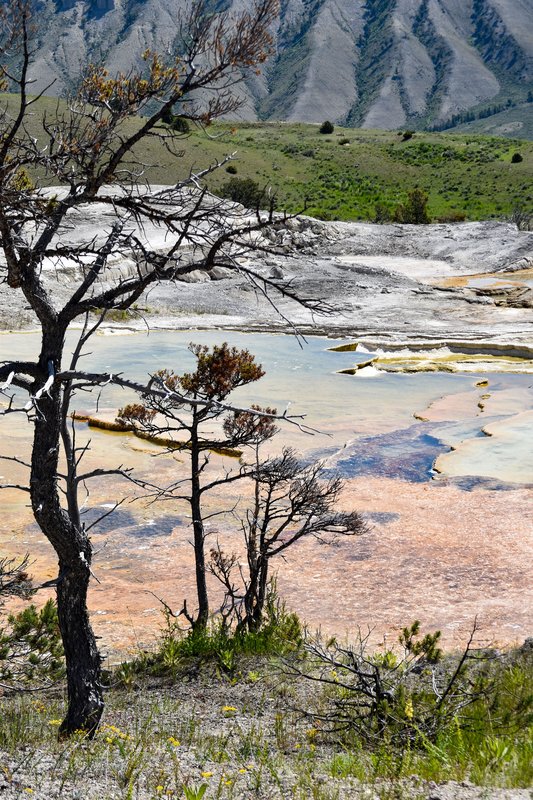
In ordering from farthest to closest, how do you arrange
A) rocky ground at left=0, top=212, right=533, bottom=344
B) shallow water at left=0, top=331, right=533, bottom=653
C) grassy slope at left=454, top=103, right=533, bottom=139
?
grassy slope at left=454, top=103, right=533, bottom=139 → rocky ground at left=0, top=212, right=533, bottom=344 → shallow water at left=0, top=331, right=533, bottom=653

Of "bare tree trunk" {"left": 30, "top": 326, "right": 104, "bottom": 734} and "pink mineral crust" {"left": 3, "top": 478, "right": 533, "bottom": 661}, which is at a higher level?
"bare tree trunk" {"left": 30, "top": 326, "right": 104, "bottom": 734}

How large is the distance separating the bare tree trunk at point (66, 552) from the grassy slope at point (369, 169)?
49.3 m

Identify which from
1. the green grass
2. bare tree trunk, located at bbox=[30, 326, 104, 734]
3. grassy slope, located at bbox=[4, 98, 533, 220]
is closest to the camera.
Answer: the green grass

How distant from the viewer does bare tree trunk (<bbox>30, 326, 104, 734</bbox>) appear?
546 cm

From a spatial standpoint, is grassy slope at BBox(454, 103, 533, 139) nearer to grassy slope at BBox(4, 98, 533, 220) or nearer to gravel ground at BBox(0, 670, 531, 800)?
grassy slope at BBox(4, 98, 533, 220)

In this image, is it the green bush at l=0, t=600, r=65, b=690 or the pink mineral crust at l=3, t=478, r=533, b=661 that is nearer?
the green bush at l=0, t=600, r=65, b=690

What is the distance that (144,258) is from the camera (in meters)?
4.92

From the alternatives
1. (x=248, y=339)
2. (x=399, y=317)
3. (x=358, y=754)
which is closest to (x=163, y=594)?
(x=358, y=754)

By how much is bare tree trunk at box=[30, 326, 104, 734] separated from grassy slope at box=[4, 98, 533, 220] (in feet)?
162

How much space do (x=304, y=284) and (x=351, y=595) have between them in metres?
26.4

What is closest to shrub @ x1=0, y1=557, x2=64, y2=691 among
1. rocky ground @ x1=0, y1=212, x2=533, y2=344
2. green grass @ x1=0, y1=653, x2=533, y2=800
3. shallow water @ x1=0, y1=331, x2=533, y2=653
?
green grass @ x1=0, y1=653, x2=533, y2=800

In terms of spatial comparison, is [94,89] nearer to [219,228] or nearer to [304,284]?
[219,228]

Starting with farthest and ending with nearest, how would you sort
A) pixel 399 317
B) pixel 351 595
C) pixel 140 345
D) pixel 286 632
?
pixel 399 317 → pixel 140 345 → pixel 351 595 → pixel 286 632

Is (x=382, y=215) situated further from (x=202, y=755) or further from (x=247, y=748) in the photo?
(x=202, y=755)
